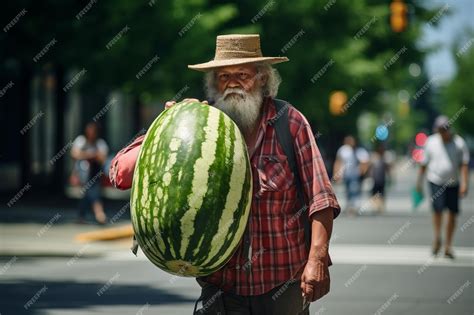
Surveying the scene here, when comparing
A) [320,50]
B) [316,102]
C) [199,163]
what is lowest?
[316,102]

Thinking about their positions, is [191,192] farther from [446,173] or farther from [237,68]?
[446,173]

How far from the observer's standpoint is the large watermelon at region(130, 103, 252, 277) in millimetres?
3801

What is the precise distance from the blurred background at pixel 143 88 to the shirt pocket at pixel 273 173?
3.42 metres

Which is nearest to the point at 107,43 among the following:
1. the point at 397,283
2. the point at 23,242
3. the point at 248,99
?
the point at 23,242

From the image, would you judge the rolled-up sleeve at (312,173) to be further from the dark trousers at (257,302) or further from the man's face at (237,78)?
the dark trousers at (257,302)

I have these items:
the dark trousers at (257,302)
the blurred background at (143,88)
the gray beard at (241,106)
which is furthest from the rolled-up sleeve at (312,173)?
the blurred background at (143,88)

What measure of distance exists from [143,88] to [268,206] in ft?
67.5

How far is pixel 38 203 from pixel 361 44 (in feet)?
51.5

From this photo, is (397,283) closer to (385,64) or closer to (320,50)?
(320,50)

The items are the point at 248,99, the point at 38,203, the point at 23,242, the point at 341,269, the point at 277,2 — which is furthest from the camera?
the point at 277,2

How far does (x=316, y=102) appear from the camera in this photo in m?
37.4

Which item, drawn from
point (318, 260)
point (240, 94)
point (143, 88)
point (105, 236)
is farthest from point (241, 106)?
point (143, 88)

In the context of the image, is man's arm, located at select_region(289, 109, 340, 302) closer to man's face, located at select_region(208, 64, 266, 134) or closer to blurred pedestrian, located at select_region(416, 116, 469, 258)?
man's face, located at select_region(208, 64, 266, 134)

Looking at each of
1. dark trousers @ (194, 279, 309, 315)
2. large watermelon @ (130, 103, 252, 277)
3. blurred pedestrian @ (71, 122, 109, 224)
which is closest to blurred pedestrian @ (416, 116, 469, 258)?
blurred pedestrian @ (71, 122, 109, 224)
